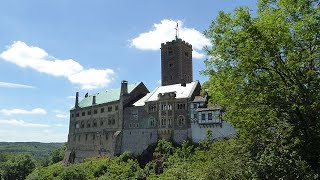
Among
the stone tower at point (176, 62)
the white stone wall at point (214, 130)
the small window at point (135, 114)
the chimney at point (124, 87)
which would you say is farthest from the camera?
the stone tower at point (176, 62)

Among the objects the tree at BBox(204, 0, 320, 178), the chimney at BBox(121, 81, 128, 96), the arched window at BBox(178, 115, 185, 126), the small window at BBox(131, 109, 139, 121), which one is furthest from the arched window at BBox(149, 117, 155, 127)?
the tree at BBox(204, 0, 320, 178)

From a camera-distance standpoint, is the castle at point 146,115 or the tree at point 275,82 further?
the castle at point 146,115

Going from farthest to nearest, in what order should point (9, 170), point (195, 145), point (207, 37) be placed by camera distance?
point (9, 170), point (195, 145), point (207, 37)

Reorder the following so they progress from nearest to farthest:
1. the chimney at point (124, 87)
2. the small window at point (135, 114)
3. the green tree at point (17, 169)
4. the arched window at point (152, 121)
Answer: the arched window at point (152, 121), the small window at point (135, 114), the chimney at point (124, 87), the green tree at point (17, 169)

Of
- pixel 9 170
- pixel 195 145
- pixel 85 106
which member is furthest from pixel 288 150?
pixel 9 170

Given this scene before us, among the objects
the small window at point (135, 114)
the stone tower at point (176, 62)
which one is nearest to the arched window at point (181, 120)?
the small window at point (135, 114)

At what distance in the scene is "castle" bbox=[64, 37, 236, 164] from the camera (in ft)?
238

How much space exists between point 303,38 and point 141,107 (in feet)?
204

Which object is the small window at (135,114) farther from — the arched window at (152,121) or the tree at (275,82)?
the tree at (275,82)

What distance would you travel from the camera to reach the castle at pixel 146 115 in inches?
2852

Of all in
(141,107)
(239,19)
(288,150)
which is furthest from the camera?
(141,107)

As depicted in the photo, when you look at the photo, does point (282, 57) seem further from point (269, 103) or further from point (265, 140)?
point (265, 140)

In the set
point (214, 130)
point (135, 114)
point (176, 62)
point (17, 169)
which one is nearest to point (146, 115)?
point (135, 114)

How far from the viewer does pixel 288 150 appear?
22000mm
